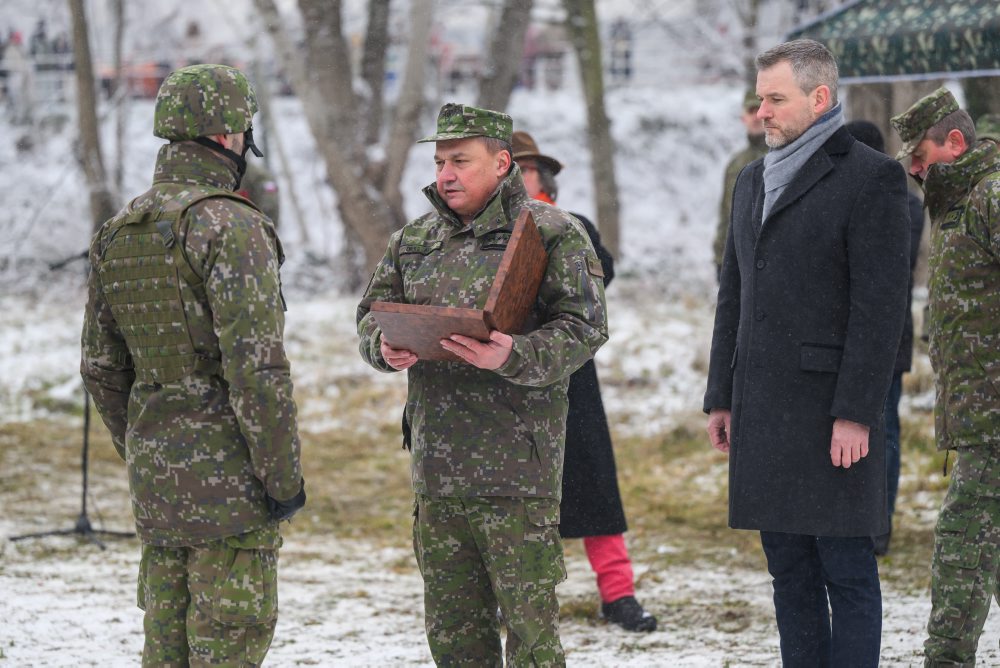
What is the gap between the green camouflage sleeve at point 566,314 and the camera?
3203mm

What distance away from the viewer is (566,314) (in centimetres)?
338

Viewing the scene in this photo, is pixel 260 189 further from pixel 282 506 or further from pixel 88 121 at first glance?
pixel 88 121

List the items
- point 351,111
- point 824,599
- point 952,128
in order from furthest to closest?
point 351,111
point 952,128
point 824,599

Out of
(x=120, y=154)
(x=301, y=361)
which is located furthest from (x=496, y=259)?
(x=120, y=154)

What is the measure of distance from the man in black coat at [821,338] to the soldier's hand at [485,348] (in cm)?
88

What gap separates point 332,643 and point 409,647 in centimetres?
34

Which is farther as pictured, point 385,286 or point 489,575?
point 385,286

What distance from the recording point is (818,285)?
132 inches

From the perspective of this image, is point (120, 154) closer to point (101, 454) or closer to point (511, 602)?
point (101, 454)

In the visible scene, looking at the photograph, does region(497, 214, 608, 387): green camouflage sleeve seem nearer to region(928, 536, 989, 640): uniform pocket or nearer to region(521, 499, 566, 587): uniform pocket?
region(521, 499, 566, 587): uniform pocket

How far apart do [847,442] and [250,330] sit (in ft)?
5.88

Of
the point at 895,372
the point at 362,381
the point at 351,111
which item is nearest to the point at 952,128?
the point at 895,372

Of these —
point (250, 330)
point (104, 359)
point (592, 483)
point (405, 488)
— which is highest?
point (250, 330)

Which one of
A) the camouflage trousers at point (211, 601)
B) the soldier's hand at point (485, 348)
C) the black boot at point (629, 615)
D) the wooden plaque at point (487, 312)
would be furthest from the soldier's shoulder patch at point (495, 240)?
the black boot at point (629, 615)
